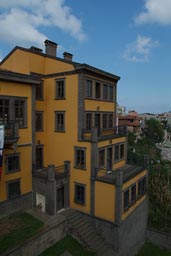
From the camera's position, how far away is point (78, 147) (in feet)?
65.7

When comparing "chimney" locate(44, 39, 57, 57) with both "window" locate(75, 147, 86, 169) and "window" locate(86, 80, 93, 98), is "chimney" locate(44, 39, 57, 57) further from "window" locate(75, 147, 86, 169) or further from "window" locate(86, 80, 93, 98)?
"window" locate(75, 147, 86, 169)

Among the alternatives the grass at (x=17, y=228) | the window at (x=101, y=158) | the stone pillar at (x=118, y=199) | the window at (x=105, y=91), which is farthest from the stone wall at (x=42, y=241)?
the window at (x=105, y=91)

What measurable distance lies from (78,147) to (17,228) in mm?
8417

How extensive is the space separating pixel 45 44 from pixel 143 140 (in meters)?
64.4

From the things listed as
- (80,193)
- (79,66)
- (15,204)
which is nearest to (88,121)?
(79,66)

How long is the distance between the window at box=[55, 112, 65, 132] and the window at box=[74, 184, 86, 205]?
580 cm

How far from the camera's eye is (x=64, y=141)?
2117 cm

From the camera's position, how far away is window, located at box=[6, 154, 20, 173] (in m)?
17.6

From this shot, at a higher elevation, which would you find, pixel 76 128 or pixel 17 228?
pixel 76 128

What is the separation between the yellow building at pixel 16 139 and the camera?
1675 cm

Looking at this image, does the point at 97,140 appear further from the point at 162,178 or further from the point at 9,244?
the point at 162,178

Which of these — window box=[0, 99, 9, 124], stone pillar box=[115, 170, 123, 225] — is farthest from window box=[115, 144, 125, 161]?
window box=[0, 99, 9, 124]

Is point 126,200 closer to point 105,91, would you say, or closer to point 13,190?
point 13,190

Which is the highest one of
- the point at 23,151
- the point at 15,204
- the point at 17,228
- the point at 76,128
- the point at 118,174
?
the point at 76,128
